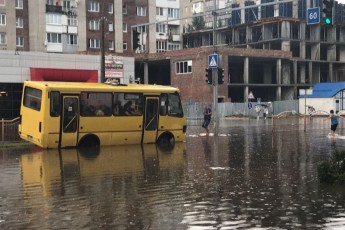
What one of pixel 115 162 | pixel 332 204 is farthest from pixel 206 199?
pixel 115 162

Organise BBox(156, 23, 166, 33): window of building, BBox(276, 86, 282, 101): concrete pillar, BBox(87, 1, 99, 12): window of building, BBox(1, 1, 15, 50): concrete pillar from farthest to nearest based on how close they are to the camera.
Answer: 1. BBox(156, 23, 166, 33): window of building
2. BBox(276, 86, 282, 101): concrete pillar
3. BBox(87, 1, 99, 12): window of building
4. BBox(1, 1, 15, 50): concrete pillar

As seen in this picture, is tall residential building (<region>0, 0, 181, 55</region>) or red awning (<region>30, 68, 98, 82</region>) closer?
red awning (<region>30, 68, 98, 82</region>)

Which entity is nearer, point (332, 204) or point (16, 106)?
point (332, 204)

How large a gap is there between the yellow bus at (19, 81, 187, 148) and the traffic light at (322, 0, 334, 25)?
711 centimetres

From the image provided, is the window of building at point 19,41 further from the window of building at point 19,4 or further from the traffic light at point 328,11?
the traffic light at point 328,11

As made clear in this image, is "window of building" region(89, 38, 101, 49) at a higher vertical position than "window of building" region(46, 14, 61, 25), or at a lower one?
lower

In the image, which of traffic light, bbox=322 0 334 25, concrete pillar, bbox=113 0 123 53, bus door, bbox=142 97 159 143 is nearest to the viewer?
traffic light, bbox=322 0 334 25

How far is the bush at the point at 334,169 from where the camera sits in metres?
10.8

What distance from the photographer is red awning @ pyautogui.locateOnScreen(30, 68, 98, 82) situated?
4144cm

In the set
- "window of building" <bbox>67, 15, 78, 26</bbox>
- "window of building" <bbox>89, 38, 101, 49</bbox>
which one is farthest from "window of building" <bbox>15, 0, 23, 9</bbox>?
"window of building" <bbox>89, 38, 101, 49</bbox>

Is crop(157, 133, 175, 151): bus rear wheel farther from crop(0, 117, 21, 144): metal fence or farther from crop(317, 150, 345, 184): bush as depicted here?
crop(317, 150, 345, 184): bush

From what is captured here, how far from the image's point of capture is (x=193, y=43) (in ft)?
308

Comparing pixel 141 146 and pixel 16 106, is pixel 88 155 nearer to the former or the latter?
pixel 141 146

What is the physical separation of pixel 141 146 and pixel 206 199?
12056 millimetres
